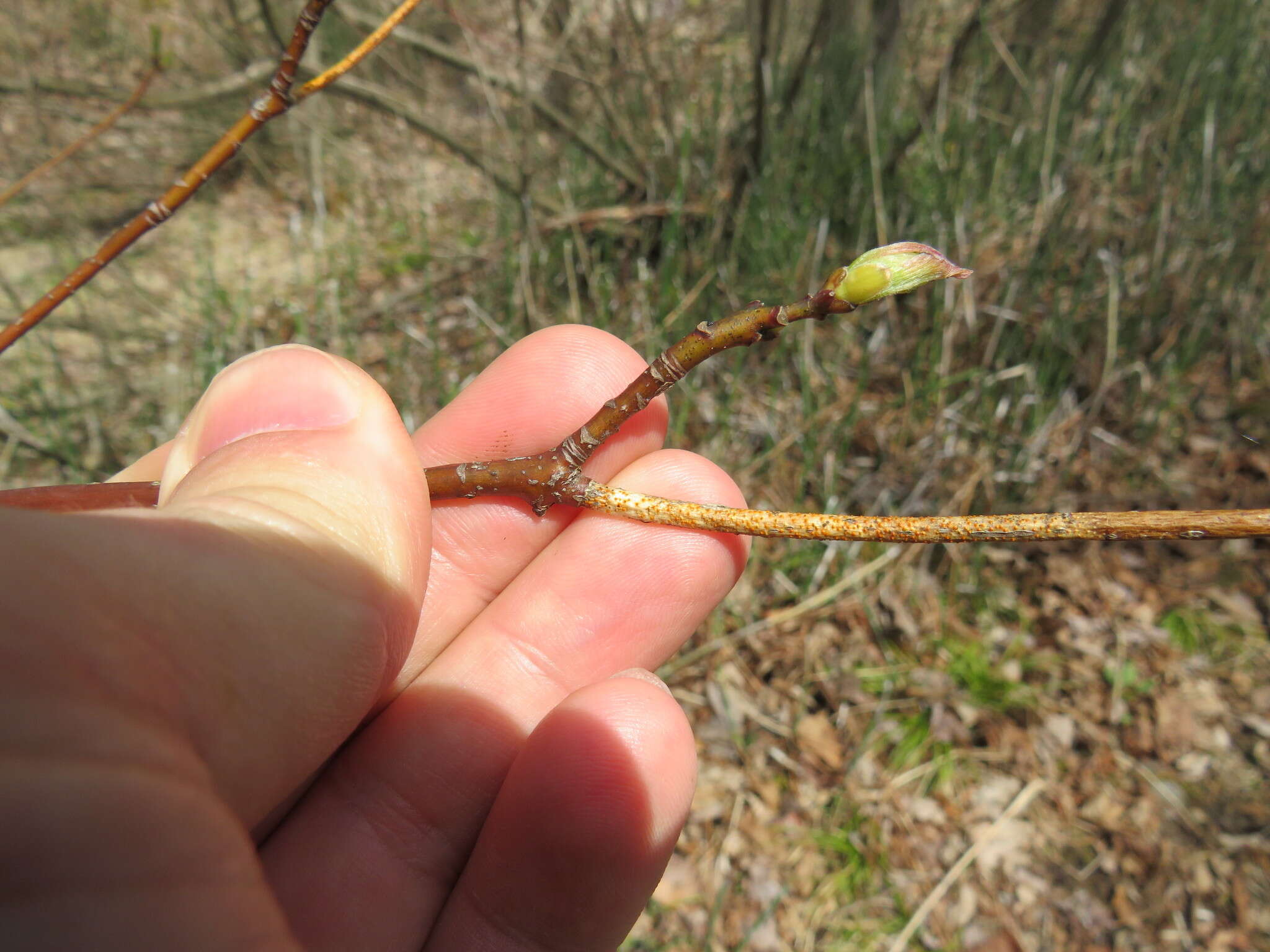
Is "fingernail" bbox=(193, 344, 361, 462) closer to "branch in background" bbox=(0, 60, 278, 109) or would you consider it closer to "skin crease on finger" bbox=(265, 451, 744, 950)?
"skin crease on finger" bbox=(265, 451, 744, 950)

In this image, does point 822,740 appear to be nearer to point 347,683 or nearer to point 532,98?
point 347,683

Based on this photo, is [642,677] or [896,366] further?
[896,366]

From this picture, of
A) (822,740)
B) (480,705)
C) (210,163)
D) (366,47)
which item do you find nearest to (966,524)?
(480,705)

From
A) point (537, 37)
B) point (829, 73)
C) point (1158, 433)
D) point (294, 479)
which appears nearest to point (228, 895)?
point (294, 479)

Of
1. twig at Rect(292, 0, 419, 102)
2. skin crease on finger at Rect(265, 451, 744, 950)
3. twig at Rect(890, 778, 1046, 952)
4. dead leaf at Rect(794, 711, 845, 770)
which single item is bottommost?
twig at Rect(890, 778, 1046, 952)

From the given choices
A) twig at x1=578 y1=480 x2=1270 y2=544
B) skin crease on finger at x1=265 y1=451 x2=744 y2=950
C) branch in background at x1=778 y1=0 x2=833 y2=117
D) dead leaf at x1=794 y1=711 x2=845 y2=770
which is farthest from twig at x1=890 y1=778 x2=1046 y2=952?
branch in background at x1=778 y1=0 x2=833 y2=117

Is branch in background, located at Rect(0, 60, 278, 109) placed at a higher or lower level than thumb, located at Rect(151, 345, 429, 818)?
higher
